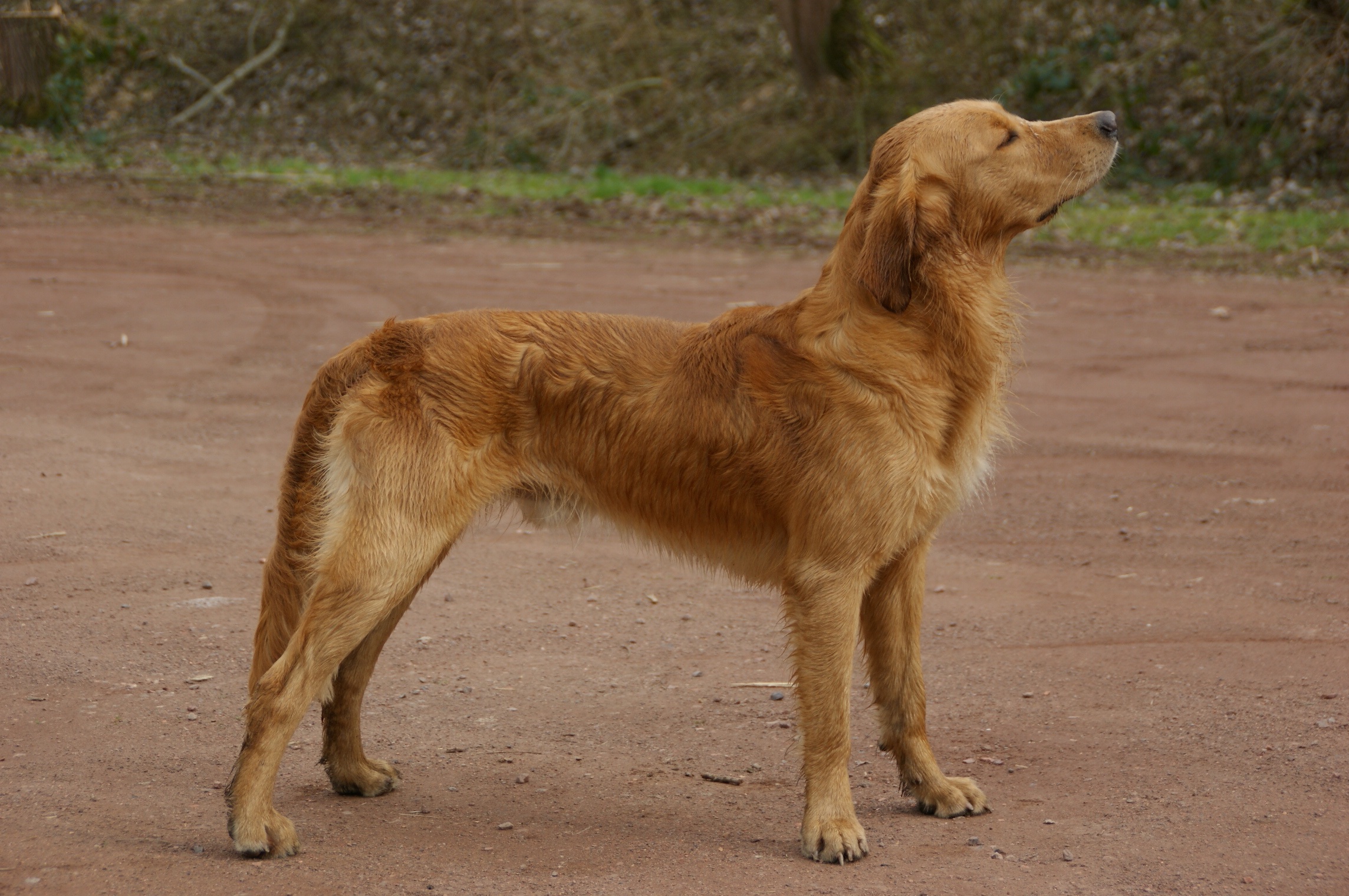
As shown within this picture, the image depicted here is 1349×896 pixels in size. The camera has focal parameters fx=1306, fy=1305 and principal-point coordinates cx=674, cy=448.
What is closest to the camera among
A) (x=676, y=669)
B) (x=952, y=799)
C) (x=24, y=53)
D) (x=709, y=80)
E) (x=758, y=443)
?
(x=758, y=443)

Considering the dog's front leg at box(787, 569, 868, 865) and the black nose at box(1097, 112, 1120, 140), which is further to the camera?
the black nose at box(1097, 112, 1120, 140)

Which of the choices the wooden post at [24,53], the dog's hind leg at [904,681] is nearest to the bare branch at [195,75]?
the wooden post at [24,53]

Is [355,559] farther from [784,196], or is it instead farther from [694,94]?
[694,94]

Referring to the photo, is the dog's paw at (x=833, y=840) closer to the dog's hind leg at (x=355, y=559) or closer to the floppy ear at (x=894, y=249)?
the dog's hind leg at (x=355, y=559)

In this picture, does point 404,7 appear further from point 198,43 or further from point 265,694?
point 265,694

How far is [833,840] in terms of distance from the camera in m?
3.92

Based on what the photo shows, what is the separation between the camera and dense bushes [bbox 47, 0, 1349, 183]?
17.8m

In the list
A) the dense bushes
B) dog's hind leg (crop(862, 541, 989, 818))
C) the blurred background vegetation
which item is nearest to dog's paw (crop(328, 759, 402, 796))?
dog's hind leg (crop(862, 541, 989, 818))

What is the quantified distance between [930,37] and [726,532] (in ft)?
57.7

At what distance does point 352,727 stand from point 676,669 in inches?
62.5

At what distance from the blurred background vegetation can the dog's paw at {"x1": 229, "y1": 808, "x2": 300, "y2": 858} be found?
12.3 m

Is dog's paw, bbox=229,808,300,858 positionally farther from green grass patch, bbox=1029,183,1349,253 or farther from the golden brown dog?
green grass patch, bbox=1029,183,1349,253

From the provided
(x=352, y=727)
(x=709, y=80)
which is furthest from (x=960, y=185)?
(x=709, y=80)

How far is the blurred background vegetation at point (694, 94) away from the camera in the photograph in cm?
1720
